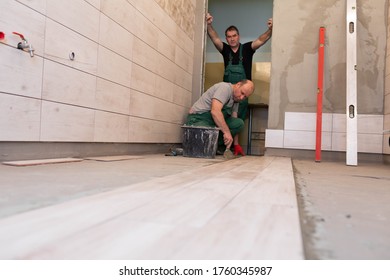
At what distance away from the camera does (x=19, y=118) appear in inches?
70.8

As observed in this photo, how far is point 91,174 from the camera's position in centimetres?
150

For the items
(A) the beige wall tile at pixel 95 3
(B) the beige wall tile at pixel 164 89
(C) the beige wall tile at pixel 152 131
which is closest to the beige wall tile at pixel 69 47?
(A) the beige wall tile at pixel 95 3

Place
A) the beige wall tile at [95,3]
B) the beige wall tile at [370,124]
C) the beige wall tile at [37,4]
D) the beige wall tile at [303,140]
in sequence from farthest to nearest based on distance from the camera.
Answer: the beige wall tile at [303,140], the beige wall tile at [370,124], the beige wall tile at [95,3], the beige wall tile at [37,4]

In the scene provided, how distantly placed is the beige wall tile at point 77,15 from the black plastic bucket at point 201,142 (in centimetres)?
137

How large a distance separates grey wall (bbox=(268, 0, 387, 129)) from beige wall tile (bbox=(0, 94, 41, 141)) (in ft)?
9.88

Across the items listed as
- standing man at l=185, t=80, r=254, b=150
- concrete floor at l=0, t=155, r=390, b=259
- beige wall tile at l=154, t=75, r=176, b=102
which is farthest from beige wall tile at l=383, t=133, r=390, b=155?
beige wall tile at l=154, t=75, r=176, b=102

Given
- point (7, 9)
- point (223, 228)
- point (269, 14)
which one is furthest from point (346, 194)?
point (269, 14)

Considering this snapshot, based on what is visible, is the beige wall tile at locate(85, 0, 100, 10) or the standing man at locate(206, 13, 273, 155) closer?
the beige wall tile at locate(85, 0, 100, 10)

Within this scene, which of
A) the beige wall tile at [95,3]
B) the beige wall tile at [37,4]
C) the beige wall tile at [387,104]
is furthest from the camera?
the beige wall tile at [387,104]

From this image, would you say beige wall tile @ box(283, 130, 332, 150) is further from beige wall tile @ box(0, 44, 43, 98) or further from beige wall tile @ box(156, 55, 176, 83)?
beige wall tile @ box(0, 44, 43, 98)

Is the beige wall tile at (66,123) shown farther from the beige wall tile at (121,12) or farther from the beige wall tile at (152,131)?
the beige wall tile at (121,12)

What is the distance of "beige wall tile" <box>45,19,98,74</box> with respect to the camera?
6.51 ft

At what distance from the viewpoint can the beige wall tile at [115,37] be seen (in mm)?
2502

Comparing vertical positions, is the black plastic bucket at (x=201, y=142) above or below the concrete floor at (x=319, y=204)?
above
